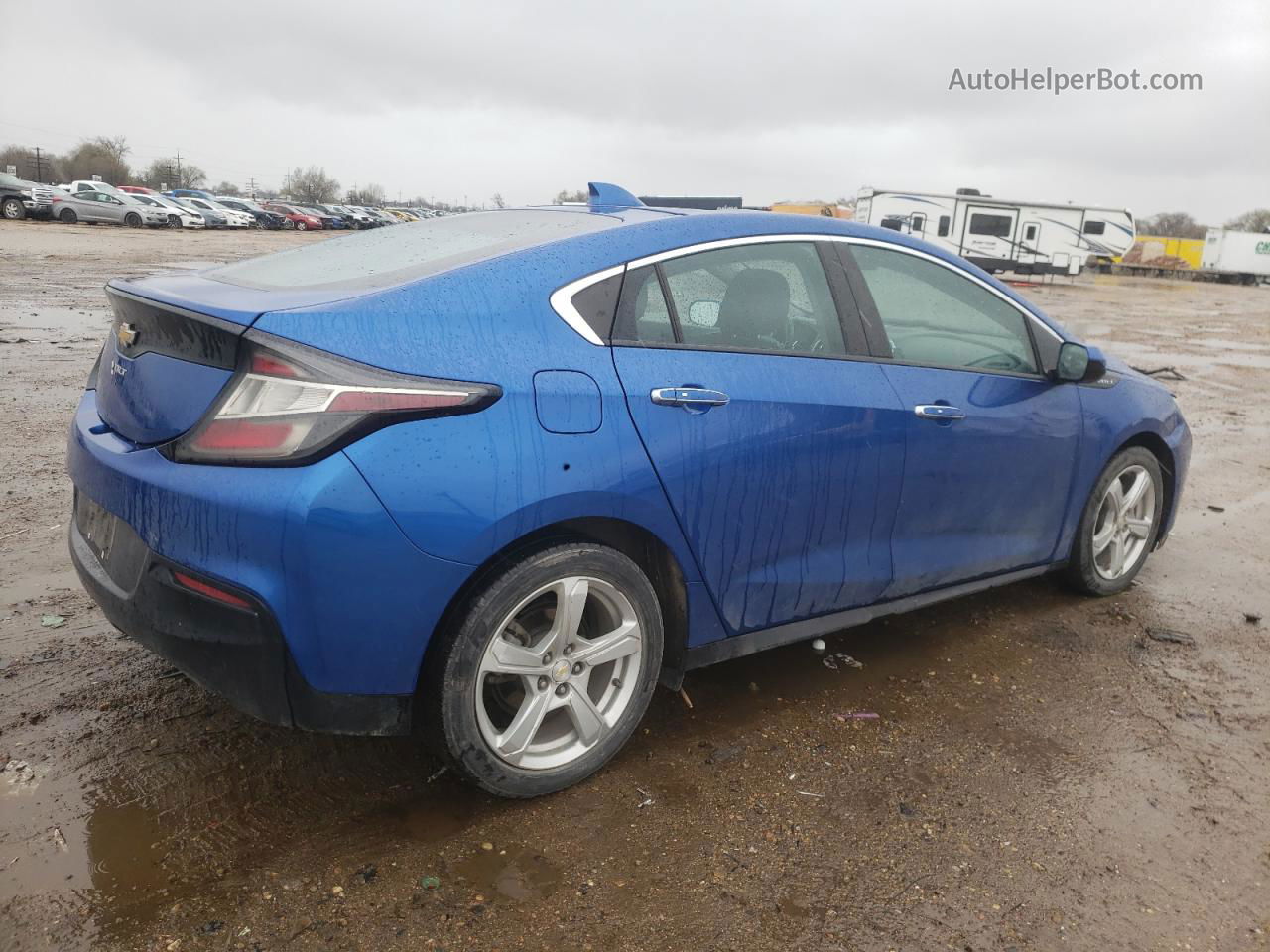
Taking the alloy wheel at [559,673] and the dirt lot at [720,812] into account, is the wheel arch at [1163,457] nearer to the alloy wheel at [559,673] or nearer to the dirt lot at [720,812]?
the dirt lot at [720,812]

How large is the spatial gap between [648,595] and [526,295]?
0.90 metres

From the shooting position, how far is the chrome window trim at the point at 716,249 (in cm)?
272

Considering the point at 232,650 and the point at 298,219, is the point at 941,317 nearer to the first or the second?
the point at 232,650

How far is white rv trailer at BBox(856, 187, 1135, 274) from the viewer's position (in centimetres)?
3669

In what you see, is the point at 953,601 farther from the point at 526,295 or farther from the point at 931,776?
the point at 526,295

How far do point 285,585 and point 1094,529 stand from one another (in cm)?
359

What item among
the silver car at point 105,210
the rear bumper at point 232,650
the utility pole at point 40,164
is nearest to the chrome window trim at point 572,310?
the rear bumper at point 232,650

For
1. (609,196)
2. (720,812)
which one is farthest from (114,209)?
(720,812)

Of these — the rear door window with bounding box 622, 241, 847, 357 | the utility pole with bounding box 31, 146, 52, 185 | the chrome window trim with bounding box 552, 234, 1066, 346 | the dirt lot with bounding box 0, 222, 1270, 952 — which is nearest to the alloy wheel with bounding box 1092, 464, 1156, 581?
the dirt lot with bounding box 0, 222, 1270, 952

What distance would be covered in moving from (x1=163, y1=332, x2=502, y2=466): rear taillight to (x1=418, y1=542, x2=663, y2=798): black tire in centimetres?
48

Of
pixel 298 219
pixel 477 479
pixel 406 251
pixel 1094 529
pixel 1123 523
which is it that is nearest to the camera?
pixel 477 479

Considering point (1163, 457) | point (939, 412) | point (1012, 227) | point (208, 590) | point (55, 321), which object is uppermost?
point (1012, 227)

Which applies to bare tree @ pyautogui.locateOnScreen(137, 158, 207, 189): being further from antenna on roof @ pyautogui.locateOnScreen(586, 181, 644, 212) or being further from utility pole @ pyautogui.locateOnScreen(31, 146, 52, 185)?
antenna on roof @ pyautogui.locateOnScreen(586, 181, 644, 212)

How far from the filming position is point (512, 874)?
2.51 m
